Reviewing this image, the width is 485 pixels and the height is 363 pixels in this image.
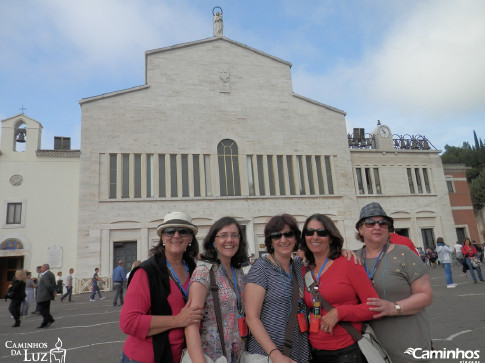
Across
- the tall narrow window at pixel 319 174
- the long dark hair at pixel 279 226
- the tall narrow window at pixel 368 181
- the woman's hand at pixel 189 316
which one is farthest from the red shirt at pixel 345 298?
the tall narrow window at pixel 368 181

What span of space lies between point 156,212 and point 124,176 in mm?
3315

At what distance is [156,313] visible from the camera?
266 cm

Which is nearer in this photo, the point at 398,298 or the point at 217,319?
the point at 217,319

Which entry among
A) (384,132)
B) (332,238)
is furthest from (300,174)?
(332,238)

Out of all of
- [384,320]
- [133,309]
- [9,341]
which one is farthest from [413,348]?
[9,341]

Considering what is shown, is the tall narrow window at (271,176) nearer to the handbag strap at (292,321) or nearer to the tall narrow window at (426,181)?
the tall narrow window at (426,181)

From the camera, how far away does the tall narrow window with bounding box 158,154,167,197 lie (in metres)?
22.9

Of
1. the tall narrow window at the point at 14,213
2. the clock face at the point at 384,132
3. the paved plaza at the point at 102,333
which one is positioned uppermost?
the clock face at the point at 384,132

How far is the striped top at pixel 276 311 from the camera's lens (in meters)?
2.62

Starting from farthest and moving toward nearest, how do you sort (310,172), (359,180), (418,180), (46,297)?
(418,180)
(359,180)
(310,172)
(46,297)

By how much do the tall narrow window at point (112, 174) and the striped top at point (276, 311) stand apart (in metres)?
21.4

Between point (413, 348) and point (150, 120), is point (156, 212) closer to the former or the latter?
point (150, 120)

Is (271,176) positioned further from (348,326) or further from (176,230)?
(348,326)

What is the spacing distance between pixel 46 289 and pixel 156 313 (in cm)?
1012
